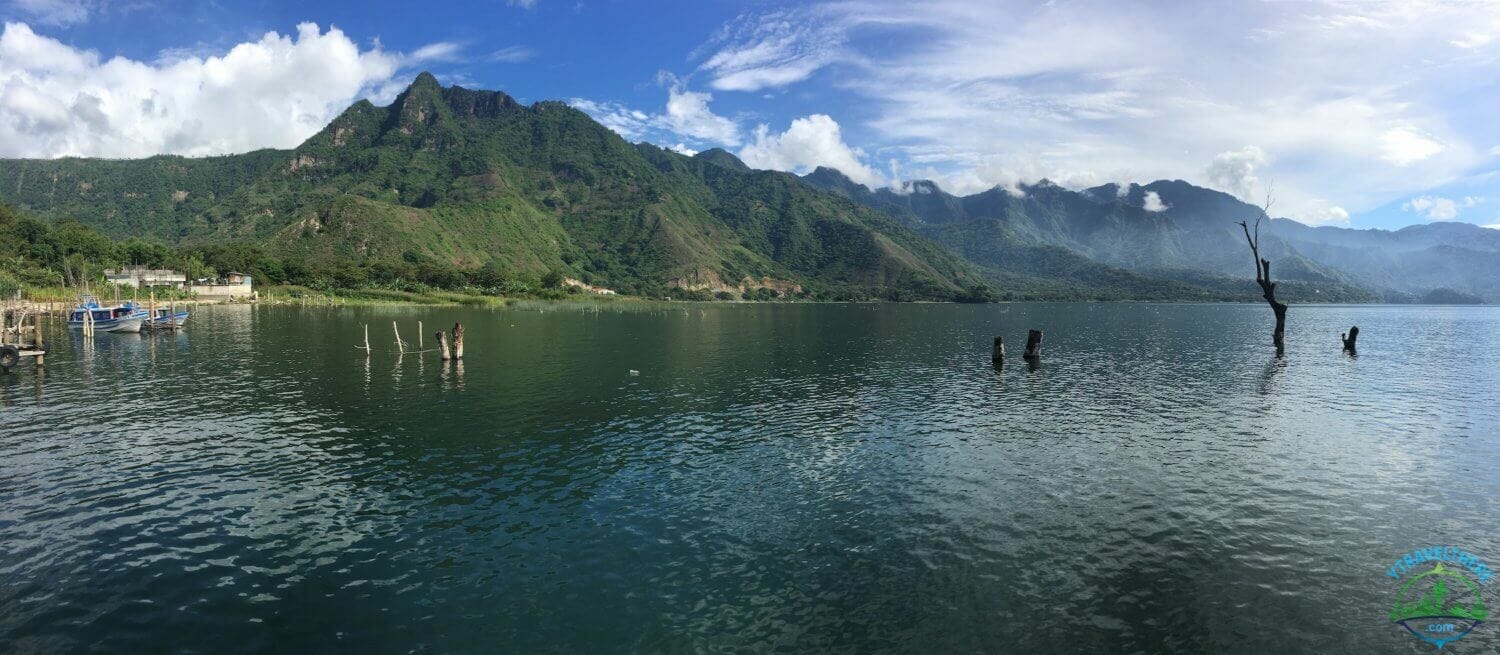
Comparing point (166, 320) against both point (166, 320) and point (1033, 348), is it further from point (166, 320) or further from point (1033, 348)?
point (1033, 348)

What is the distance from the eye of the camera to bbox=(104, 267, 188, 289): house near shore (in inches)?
6078

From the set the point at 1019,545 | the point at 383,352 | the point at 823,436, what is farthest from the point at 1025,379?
the point at 383,352

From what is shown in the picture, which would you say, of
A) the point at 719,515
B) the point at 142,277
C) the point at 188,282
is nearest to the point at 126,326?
the point at 719,515

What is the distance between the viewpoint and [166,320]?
8644cm

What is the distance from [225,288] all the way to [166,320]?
329 ft

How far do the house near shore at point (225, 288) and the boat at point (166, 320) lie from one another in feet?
280

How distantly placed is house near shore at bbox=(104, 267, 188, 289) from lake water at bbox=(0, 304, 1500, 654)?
14608 centimetres

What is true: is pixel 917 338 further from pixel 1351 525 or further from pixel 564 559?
pixel 564 559

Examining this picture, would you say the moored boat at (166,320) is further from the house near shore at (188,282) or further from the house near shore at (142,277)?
the house near shore at (142,277)

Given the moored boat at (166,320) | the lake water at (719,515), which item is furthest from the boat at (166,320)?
the lake water at (719,515)

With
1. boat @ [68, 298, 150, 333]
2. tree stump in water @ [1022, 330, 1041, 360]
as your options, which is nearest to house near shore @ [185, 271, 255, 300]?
boat @ [68, 298, 150, 333]

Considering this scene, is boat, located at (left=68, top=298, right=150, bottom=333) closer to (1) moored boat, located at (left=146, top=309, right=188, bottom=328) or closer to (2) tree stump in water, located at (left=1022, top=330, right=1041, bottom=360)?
(1) moored boat, located at (left=146, top=309, right=188, bottom=328)

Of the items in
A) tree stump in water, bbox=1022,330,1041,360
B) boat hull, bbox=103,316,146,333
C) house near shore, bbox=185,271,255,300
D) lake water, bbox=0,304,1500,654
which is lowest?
lake water, bbox=0,304,1500,654

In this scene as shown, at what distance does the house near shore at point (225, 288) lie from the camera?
163 metres
